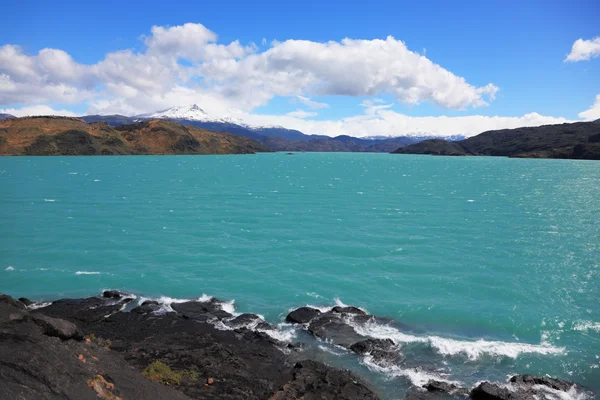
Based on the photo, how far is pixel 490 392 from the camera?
18.1 meters

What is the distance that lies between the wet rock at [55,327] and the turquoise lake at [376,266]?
41.3 ft

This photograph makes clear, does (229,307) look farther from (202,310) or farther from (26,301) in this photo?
(26,301)

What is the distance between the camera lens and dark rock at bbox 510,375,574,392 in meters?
19.5

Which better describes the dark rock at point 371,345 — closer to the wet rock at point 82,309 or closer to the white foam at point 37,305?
the wet rock at point 82,309

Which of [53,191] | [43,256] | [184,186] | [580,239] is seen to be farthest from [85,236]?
[580,239]

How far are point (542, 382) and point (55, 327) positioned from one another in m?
23.0

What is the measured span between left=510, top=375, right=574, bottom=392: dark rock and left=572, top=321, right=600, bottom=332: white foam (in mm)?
8440

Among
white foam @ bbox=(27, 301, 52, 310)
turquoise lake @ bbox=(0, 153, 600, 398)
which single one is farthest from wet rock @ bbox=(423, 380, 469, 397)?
white foam @ bbox=(27, 301, 52, 310)

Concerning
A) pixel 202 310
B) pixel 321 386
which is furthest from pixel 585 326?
pixel 202 310

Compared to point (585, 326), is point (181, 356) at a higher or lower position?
higher

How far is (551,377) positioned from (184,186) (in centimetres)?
9465

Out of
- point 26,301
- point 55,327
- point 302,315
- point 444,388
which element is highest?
point 55,327

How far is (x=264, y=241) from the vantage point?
1881 inches

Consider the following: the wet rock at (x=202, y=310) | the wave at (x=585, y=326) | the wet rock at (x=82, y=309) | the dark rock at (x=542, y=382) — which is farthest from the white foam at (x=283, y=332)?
the wave at (x=585, y=326)
